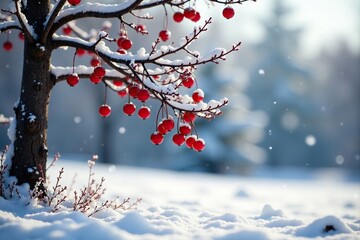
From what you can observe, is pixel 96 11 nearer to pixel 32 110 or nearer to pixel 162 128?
pixel 32 110

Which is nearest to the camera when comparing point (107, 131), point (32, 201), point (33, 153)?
point (32, 201)

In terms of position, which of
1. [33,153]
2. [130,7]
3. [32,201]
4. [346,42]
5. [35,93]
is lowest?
[32,201]

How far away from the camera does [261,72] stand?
1137 inches

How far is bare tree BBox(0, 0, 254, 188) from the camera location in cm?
386

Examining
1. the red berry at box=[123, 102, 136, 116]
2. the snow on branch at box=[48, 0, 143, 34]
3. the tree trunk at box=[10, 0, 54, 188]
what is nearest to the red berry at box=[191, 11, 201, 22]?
the snow on branch at box=[48, 0, 143, 34]

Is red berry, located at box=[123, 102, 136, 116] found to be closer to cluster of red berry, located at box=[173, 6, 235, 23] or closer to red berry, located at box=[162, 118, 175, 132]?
red berry, located at box=[162, 118, 175, 132]

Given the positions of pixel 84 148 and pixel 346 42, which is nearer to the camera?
pixel 84 148

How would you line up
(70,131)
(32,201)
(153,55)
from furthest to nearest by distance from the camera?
(70,131), (32,201), (153,55)

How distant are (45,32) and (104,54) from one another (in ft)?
2.47

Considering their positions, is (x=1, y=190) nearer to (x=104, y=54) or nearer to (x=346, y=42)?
(x=104, y=54)

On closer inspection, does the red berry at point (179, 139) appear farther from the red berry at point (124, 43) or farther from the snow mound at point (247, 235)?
the red berry at point (124, 43)

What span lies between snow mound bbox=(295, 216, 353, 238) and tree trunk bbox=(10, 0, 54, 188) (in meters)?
2.87

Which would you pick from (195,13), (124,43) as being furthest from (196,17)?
(124,43)

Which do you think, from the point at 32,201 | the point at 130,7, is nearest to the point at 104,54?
the point at 130,7
